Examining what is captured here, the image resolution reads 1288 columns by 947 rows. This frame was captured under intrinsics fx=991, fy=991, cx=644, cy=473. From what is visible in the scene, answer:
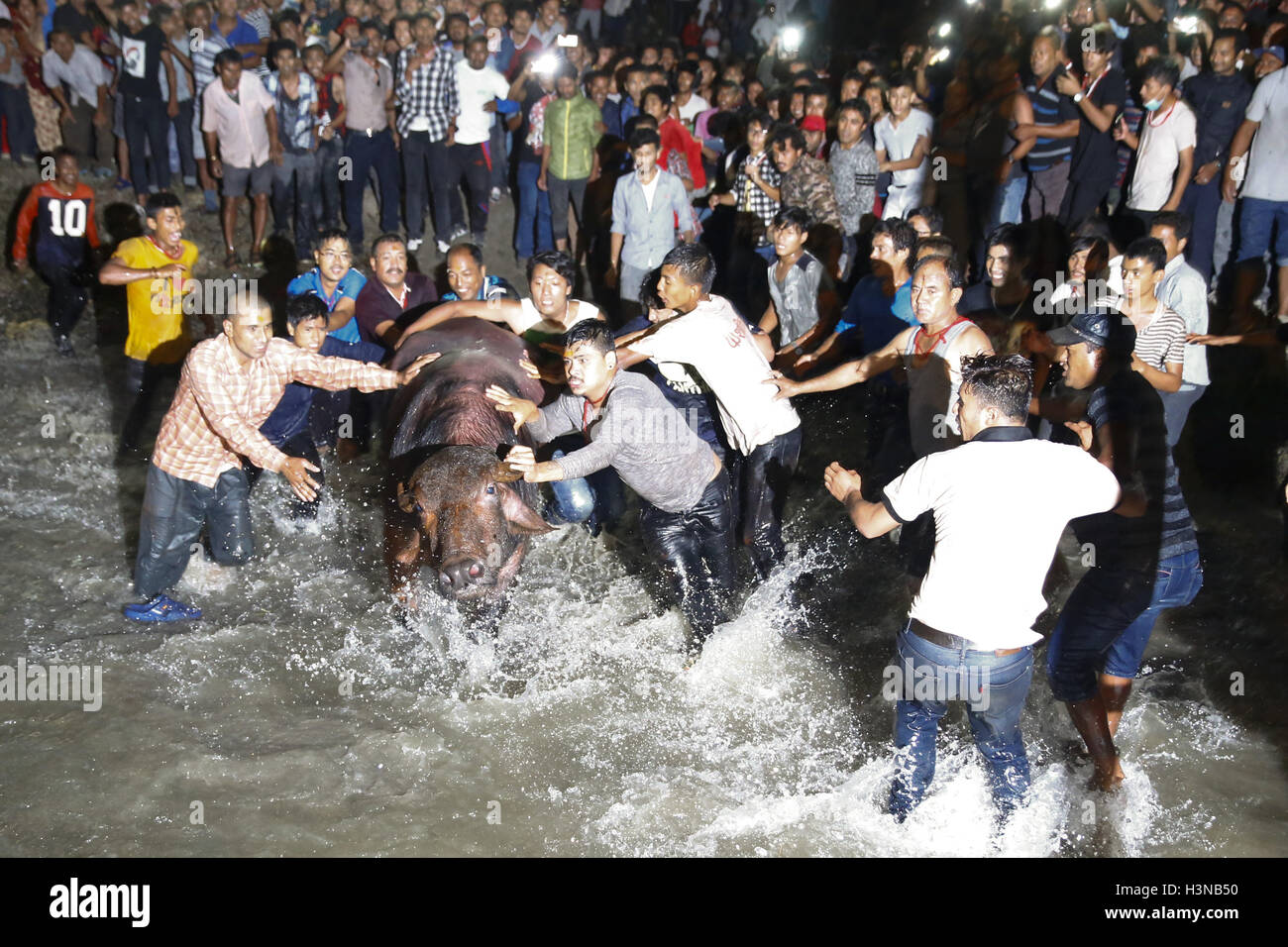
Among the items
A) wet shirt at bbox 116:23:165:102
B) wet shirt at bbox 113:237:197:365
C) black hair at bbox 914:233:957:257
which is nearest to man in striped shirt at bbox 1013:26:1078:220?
black hair at bbox 914:233:957:257

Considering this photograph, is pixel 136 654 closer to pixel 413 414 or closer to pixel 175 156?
pixel 413 414

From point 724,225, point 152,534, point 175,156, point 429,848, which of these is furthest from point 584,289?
point 429,848

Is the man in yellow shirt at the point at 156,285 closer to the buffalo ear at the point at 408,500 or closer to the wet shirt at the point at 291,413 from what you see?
the wet shirt at the point at 291,413

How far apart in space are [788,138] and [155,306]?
197 inches

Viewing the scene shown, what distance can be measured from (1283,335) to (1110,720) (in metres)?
3.04

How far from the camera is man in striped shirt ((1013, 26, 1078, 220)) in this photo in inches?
322

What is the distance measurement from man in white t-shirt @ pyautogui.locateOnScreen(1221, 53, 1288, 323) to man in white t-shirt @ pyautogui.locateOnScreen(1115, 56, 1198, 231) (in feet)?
1.15

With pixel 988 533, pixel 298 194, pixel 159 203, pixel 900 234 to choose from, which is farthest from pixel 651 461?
pixel 298 194

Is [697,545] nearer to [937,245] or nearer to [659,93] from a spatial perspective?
[937,245]

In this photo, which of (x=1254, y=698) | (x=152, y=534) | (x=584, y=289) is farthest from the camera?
(x=584, y=289)

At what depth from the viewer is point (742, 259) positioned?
868cm

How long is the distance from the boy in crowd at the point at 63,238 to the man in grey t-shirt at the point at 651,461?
232 inches

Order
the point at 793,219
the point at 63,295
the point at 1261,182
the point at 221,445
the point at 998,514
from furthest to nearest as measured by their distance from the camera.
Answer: the point at 63,295, the point at 1261,182, the point at 793,219, the point at 221,445, the point at 998,514

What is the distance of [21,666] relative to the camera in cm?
559
